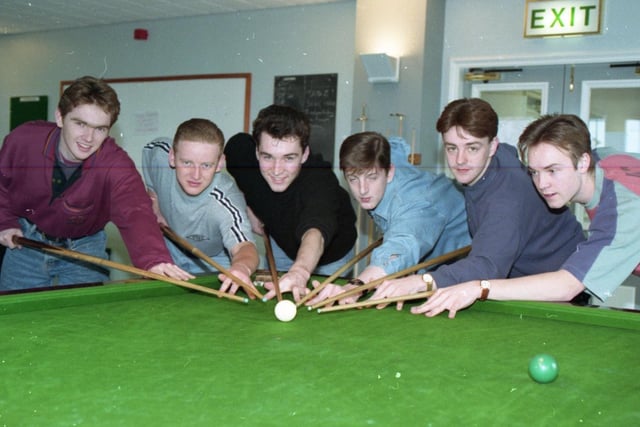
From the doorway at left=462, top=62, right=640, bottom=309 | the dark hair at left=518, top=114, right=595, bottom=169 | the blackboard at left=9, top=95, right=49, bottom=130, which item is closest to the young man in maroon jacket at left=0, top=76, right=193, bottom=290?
the dark hair at left=518, top=114, right=595, bottom=169

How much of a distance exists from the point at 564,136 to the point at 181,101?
430 centimetres

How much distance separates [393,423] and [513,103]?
433 cm

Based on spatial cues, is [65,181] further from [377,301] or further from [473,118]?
[473,118]

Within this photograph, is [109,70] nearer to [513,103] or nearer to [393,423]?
[513,103]

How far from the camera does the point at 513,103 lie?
16.0 feet

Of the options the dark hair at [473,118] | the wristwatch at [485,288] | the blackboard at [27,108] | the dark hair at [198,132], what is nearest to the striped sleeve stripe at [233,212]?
the dark hair at [198,132]

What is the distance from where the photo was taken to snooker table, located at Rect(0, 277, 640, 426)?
0.92 m

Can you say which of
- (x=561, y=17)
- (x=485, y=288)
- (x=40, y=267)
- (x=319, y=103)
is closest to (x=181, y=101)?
(x=319, y=103)

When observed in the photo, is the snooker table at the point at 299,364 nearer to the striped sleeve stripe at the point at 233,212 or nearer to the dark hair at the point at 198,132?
the striped sleeve stripe at the point at 233,212

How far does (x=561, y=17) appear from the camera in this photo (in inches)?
178

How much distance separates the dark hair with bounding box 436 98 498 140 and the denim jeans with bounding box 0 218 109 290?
1459 mm

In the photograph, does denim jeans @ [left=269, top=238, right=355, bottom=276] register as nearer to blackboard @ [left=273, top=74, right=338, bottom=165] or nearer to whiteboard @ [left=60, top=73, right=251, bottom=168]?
blackboard @ [left=273, top=74, right=338, bottom=165]

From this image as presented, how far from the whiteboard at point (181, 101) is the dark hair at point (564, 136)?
12.4 feet

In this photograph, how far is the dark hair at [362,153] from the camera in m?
2.31
